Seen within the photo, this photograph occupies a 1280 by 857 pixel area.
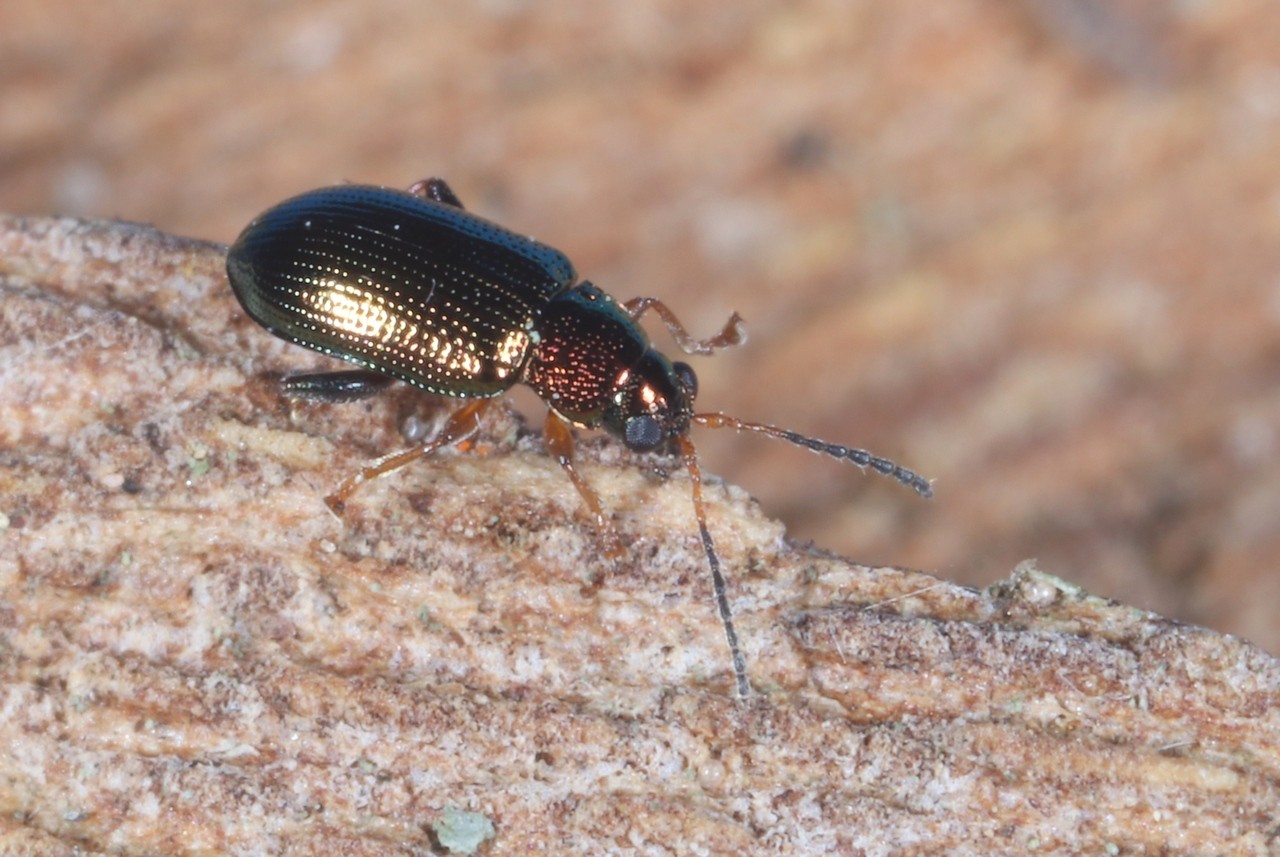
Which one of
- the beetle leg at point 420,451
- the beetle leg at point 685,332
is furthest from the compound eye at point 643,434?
the beetle leg at point 685,332

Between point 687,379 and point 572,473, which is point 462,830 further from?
point 687,379

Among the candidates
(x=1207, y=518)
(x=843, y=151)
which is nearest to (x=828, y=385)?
(x=843, y=151)

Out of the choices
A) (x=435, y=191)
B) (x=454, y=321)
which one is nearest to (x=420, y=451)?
(x=454, y=321)

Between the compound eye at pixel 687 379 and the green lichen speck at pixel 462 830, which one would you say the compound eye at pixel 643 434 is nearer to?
the compound eye at pixel 687 379

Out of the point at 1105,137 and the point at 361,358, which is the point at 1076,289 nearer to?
the point at 1105,137

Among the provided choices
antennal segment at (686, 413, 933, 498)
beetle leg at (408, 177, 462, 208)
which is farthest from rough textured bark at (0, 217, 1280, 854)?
beetle leg at (408, 177, 462, 208)
